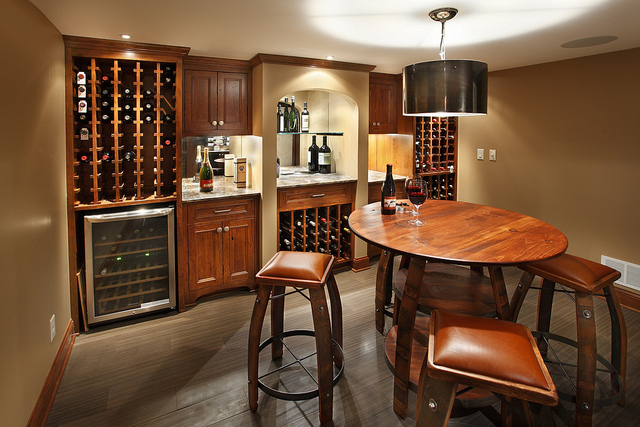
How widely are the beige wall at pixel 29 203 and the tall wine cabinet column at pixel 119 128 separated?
0.16 meters

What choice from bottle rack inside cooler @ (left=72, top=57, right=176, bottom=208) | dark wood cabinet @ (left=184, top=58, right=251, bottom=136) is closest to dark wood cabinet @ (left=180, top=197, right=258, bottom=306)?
bottle rack inside cooler @ (left=72, top=57, right=176, bottom=208)

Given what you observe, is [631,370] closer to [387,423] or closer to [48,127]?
[387,423]

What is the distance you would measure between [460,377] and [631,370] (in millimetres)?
1905

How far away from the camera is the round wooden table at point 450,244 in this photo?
186cm

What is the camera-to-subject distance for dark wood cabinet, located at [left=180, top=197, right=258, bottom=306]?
3.43m

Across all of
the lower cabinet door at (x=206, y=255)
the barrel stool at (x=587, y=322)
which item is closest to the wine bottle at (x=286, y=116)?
the lower cabinet door at (x=206, y=255)

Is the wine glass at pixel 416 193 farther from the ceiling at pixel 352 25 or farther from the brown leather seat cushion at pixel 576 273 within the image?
the ceiling at pixel 352 25

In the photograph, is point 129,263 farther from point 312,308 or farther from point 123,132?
point 312,308

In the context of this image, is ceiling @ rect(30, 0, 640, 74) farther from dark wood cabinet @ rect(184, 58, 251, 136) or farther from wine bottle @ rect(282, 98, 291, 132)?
wine bottle @ rect(282, 98, 291, 132)

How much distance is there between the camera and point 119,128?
321 cm

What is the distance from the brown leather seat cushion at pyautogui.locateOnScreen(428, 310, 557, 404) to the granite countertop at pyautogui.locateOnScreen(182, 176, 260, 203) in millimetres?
2354

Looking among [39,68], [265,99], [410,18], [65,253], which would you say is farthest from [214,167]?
[410,18]

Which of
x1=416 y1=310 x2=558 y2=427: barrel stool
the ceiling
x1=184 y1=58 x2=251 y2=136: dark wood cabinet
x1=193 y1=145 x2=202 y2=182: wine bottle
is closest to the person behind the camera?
x1=416 y1=310 x2=558 y2=427: barrel stool

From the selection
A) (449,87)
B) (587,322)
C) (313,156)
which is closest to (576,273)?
(587,322)
